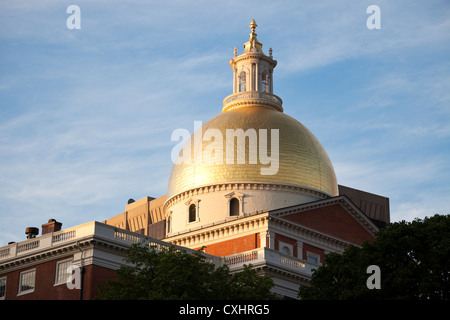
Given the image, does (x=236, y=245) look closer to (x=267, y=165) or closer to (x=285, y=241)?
(x=285, y=241)

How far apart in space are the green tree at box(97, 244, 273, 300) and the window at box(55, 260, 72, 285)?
6.81 m

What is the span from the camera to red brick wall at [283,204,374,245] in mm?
71312

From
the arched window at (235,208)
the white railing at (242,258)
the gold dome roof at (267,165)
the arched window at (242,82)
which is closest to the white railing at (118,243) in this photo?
the white railing at (242,258)

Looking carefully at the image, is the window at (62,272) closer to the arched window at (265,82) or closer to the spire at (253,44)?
the arched window at (265,82)

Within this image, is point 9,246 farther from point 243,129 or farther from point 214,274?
point 243,129

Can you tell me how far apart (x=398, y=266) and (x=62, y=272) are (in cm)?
1844

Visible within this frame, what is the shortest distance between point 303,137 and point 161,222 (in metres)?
27.5

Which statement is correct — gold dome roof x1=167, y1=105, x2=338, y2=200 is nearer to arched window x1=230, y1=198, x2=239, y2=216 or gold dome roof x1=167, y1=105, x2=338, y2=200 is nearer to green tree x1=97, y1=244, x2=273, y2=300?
arched window x1=230, y1=198, x2=239, y2=216

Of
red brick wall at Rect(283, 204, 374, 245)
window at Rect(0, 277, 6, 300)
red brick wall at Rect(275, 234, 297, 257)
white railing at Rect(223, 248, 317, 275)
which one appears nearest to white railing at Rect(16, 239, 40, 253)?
window at Rect(0, 277, 6, 300)

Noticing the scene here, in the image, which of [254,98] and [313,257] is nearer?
[313,257]

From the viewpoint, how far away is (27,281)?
56688mm

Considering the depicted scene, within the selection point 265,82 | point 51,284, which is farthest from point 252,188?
point 51,284

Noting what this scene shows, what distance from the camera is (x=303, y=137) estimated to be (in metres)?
76.1
